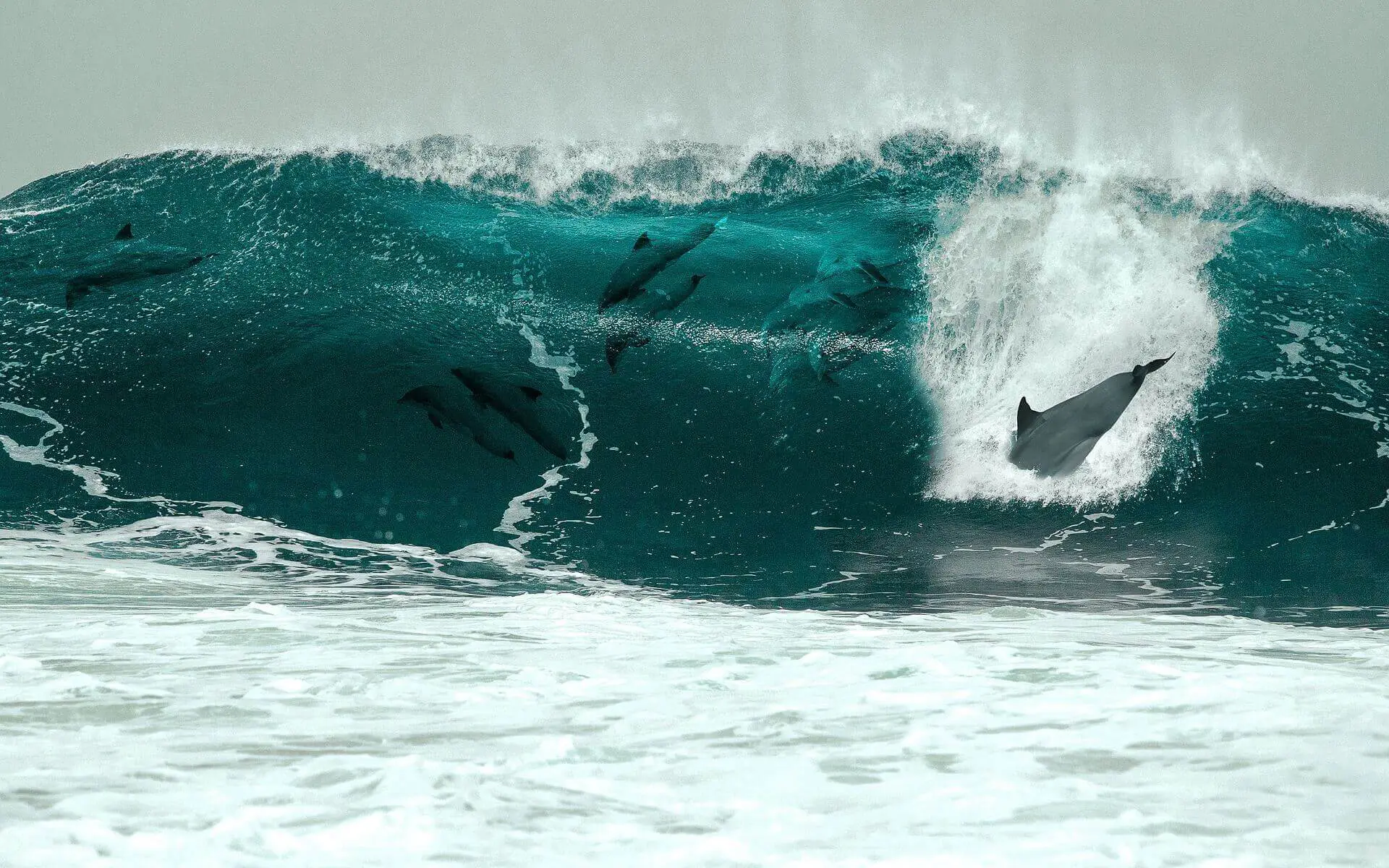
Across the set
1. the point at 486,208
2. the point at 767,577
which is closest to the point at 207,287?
the point at 486,208

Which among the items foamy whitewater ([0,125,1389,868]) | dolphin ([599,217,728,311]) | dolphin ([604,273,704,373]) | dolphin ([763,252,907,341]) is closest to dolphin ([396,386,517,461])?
foamy whitewater ([0,125,1389,868])

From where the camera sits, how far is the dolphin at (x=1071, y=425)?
7.79m

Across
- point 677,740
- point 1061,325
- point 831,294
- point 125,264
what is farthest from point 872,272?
point 125,264

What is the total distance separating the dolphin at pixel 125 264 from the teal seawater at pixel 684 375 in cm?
13

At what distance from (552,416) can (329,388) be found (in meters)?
1.88

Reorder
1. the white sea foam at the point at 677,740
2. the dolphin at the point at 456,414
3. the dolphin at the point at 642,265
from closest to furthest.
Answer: the white sea foam at the point at 677,740 → the dolphin at the point at 456,414 → the dolphin at the point at 642,265

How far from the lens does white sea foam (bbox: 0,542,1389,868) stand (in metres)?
2.77

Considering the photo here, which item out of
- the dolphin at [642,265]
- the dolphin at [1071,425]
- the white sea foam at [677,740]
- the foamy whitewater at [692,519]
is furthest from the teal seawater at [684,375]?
the white sea foam at [677,740]

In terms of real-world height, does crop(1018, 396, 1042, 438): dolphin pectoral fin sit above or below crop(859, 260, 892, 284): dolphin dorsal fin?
below

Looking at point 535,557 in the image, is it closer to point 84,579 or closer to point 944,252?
point 84,579

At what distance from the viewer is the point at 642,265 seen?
1038 centimetres

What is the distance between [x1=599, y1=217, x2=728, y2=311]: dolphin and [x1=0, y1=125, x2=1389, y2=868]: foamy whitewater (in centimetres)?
13

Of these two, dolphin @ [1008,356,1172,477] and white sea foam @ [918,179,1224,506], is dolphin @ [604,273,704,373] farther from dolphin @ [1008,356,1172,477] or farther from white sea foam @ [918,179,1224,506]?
dolphin @ [1008,356,1172,477]

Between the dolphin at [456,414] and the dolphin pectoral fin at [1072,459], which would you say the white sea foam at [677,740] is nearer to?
the dolphin pectoral fin at [1072,459]
